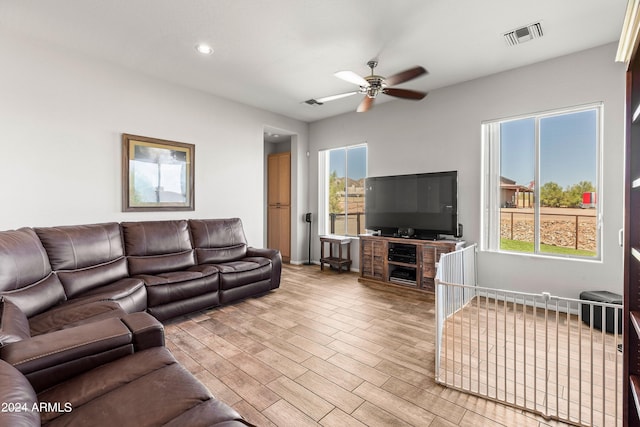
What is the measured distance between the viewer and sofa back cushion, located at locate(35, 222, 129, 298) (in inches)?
103

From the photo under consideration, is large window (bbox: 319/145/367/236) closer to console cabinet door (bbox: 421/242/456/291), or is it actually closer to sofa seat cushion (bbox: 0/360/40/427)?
console cabinet door (bbox: 421/242/456/291)

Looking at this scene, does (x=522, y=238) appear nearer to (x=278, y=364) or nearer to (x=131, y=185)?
(x=278, y=364)

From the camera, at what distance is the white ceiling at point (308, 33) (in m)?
2.48

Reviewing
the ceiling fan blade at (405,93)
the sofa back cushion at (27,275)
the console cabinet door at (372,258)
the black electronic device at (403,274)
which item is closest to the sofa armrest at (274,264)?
the console cabinet door at (372,258)

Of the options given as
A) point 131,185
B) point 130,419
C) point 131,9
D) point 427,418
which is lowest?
point 427,418

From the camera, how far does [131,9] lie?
250 centimetres

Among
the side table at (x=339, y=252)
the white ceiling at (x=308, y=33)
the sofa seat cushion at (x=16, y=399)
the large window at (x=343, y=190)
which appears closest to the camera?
the sofa seat cushion at (x=16, y=399)

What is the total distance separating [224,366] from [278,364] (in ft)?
1.38

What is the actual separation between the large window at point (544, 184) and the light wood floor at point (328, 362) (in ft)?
4.87

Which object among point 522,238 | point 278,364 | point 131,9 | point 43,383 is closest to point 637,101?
A: point 278,364

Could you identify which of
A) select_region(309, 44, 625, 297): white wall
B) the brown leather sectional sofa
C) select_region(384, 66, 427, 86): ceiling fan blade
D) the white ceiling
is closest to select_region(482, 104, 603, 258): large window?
select_region(309, 44, 625, 297): white wall

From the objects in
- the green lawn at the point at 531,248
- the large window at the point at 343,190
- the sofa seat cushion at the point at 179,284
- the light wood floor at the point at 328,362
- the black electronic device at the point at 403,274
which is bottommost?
the light wood floor at the point at 328,362

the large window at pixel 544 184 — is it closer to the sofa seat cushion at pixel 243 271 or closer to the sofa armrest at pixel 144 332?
the sofa seat cushion at pixel 243 271

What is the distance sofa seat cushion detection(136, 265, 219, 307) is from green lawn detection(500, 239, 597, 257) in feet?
12.4
